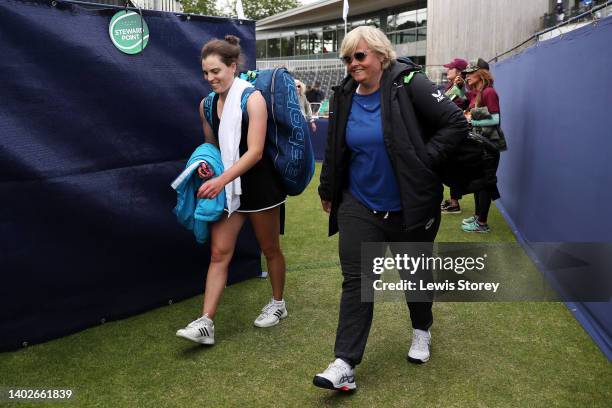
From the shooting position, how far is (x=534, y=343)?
11.9ft

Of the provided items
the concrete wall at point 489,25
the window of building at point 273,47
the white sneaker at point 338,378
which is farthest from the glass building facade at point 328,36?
the white sneaker at point 338,378

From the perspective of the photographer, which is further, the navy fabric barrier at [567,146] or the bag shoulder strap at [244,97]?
the navy fabric barrier at [567,146]

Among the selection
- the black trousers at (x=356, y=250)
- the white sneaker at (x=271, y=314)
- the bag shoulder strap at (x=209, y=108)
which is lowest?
the white sneaker at (x=271, y=314)

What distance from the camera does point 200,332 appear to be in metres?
3.46

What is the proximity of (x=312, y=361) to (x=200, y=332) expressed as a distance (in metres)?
0.67

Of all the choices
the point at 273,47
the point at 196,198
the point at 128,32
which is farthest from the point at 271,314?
the point at 273,47

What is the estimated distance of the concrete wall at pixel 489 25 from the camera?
1886 centimetres

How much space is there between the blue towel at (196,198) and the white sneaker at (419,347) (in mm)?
1363

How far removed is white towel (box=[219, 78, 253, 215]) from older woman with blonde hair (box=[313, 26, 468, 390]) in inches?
25.5

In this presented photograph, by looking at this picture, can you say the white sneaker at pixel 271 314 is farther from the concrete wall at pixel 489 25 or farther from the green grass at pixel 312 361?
the concrete wall at pixel 489 25

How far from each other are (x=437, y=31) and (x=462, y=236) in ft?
56.7

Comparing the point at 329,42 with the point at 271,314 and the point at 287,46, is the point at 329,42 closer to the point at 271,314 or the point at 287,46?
the point at 287,46

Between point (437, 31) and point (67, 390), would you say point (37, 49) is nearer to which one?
point (67, 390)

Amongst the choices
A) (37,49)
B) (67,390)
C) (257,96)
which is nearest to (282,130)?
(257,96)
